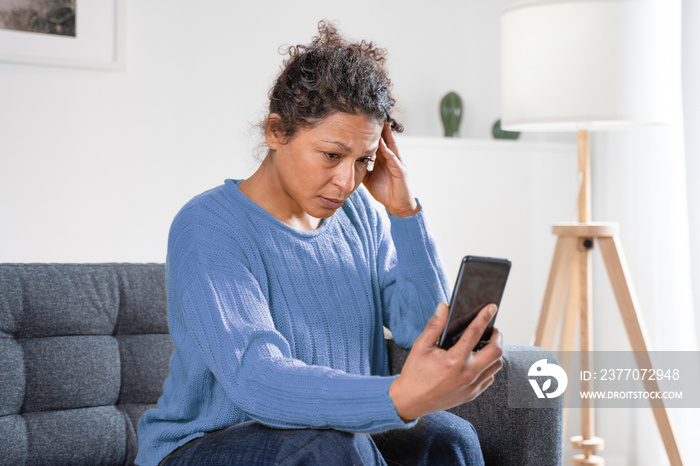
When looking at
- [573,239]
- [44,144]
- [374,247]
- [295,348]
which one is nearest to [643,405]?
[573,239]

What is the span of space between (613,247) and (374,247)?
3.14ft

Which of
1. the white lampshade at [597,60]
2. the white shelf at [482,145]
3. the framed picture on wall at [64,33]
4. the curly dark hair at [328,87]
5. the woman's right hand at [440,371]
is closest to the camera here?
the woman's right hand at [440,371]

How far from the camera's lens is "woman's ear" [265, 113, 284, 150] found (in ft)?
4.23

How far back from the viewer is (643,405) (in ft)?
8.92

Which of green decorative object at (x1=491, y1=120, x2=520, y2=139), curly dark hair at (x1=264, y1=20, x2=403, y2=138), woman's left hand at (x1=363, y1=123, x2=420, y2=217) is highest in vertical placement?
green decorative object at (x1=491, y1=120, x2=520, y2=139)

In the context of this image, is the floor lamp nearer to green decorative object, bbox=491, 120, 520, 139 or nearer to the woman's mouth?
green decorative object, bbox=491, 120, 520, 139

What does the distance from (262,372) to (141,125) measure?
1472 millimetres

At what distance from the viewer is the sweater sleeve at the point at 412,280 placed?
1.49 meters

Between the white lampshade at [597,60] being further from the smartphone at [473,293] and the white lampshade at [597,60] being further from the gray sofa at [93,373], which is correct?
the smartphone at [473,293]

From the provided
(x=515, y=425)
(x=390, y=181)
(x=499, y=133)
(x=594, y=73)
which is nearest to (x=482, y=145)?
(x=499, y=133)

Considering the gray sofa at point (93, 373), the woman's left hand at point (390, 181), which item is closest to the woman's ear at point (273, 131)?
the woman's left hand at point (390, 181)

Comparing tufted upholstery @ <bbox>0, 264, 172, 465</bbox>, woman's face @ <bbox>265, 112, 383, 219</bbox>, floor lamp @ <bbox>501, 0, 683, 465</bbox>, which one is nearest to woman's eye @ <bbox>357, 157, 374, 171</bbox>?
woman's face @ <bbox>265, 112, 383, 219</bbox>

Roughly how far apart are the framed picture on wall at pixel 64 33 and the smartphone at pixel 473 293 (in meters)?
1.58

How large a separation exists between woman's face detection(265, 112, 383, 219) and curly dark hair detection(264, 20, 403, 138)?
2 centimetres
